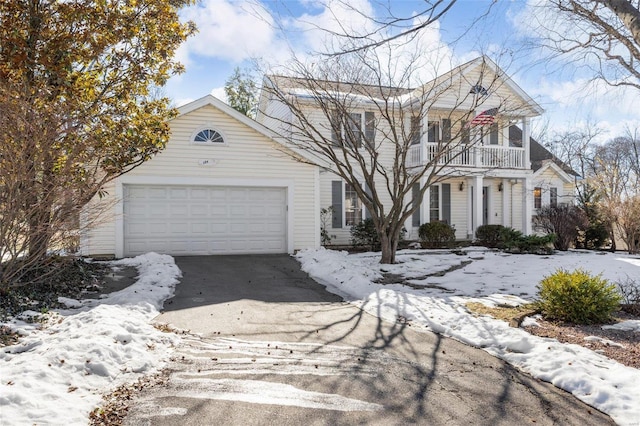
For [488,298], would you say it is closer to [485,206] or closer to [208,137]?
[208,137]

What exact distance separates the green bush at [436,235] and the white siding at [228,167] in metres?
4.67

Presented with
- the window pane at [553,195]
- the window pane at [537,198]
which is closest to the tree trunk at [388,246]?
the window pane at [537,198]

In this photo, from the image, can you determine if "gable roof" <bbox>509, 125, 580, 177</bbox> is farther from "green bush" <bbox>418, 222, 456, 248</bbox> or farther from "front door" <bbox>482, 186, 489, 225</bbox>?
"green bush" <bbox>418, 222, 456, 248</bbox>

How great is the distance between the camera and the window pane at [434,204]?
18.3m

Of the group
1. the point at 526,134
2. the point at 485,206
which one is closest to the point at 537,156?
the point at 485,206

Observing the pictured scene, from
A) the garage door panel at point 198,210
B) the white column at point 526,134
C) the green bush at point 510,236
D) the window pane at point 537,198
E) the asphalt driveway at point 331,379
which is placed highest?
the white column at point 526,134

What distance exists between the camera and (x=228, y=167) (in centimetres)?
1357

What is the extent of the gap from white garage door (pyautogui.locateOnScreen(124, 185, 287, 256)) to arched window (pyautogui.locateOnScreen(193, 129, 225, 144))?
55.0 inches

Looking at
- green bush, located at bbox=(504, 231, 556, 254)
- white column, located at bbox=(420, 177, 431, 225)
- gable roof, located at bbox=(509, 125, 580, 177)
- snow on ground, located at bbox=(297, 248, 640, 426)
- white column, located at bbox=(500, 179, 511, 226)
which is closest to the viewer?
snow on ground, located at bbox=(297, 248, 640, 426)

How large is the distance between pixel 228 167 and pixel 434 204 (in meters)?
9.06

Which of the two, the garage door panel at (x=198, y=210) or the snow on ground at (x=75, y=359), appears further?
the garage door panel at (x=198, y=210)

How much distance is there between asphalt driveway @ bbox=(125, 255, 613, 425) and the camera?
3.57m

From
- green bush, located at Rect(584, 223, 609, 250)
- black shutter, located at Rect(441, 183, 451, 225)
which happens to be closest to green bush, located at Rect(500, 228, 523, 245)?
black shutter, located at Rect(441, 183, 451, 225)

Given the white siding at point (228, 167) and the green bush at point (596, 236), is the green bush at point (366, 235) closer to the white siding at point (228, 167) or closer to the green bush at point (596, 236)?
the white siding at point (228, 167)
